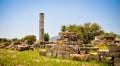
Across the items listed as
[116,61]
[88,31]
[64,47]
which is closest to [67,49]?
[64,47]

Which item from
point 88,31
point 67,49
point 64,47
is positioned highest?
point 88,31

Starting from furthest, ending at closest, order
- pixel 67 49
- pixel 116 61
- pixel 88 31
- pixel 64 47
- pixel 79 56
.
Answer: pixel 88 31 → pixel 64 47 → pixel 67 49 → pixel 79 56 → pixel 116 61

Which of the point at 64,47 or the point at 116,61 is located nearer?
the point at 116,61

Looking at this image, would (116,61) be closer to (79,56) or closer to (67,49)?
(79,56)

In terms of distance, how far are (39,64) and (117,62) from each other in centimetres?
454

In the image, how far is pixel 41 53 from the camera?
17.3 m

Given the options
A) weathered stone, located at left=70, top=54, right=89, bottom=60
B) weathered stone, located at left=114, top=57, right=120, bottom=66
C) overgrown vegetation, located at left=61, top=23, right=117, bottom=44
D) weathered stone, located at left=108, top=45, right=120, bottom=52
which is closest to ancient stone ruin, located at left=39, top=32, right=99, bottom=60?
weathered stone, located at left=70, top=54, right=89, bottom=60

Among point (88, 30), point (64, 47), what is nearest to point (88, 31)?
point (88, 30)

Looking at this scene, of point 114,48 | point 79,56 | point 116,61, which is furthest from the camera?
point 79,56

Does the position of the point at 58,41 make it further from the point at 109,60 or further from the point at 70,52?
the point at 109,60

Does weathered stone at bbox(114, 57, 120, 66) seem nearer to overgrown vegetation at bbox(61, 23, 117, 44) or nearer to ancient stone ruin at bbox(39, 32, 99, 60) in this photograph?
ancient stone ruin at bbox(39, 32, 99, 60)

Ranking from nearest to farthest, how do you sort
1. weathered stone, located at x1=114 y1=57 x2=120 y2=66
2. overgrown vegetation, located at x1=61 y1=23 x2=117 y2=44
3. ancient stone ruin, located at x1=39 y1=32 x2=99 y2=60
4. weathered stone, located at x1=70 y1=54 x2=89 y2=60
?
weathered stone, located at x1=114 y1=57 x2=120 y2=66
weathered stone, located at x1=70 y1=54 x2=89 y2=60
ancient stone ruin, located at x1=39 y1=32 x2=99 y2=60
overgrown vegetation, located at x1=61 y1=23 x2=117 y2=44

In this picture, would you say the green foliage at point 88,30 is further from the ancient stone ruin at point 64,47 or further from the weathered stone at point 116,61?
the weathered stone at point 116,61

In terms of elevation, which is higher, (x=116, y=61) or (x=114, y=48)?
(x=114, y=48)
